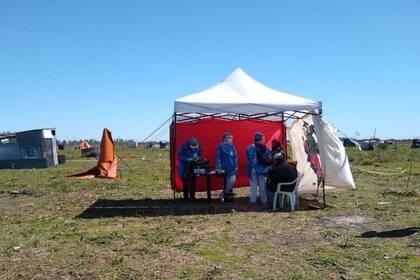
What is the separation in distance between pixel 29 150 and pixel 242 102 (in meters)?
22.6

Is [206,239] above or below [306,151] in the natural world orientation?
below

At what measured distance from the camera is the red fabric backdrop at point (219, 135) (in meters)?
15.1

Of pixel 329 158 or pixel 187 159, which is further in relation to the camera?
pixel 187 159

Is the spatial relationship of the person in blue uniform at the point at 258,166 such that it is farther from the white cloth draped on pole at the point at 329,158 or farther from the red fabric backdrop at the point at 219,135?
the red fabric backdrop at the point at 219,135

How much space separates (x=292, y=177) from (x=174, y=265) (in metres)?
5.39


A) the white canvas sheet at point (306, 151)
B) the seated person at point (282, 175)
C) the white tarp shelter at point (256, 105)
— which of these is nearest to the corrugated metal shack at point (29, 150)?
the white canvas sheet at point (306, 151)

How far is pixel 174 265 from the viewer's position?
659 cm

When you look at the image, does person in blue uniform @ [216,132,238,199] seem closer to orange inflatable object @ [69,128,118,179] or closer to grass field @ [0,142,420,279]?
grass field @ [0,142,420,279]

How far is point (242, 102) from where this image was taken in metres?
11.5

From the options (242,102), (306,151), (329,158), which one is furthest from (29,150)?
(329,158)

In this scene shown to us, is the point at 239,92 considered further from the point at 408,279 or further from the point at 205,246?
the point at 408,279

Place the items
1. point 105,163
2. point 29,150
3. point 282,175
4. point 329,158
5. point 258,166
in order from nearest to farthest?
point 282,175
point 329,158
point 258,166
point 105,163
point 29,150

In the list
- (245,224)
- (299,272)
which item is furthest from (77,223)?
(299,272)

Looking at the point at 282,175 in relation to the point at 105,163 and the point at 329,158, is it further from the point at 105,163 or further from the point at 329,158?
the point at 105,163
